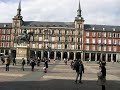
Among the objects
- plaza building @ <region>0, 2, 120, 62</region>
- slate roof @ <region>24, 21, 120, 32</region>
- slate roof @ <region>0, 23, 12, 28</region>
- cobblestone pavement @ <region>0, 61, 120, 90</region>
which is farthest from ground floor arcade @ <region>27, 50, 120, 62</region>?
cobblestone pavement @ <region>0, 61, 120, 90</region>

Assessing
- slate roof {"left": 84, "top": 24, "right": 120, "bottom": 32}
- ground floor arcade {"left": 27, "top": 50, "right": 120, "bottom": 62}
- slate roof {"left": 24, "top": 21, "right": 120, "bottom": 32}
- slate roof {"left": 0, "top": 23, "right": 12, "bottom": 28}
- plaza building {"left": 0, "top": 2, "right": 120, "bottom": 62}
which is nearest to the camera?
ground floor arcade {"left": 27, "top": 50, "right": 120, "bottom": 62}

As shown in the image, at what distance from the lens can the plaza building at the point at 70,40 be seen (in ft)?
492

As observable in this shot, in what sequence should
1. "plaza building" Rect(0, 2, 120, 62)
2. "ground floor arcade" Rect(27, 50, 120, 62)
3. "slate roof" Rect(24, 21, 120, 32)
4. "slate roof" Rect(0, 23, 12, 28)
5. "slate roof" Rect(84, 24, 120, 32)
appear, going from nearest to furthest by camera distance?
"ground floor arcade" Rect(27, 50, 120, 62), "plaza building" Rect(0, 2, 120, 62), "slate roof" Rect(84, 24, 120, 32), "slate roof" Rect(24, 21, 120, 32), "slate roof" Rect(0, 23, 12, 28)

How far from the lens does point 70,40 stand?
15150 cm

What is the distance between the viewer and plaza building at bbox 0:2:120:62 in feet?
492

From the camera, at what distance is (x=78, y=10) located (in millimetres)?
161250

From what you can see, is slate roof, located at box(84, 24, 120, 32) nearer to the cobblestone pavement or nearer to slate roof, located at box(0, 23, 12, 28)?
slate roof, located at box(0, 23, 12, 28)

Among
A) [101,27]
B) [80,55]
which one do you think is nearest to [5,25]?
[80,55]

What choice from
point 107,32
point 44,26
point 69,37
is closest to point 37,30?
point 44,26

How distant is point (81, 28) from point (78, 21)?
3880mm

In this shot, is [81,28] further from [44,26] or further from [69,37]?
[44,26]
